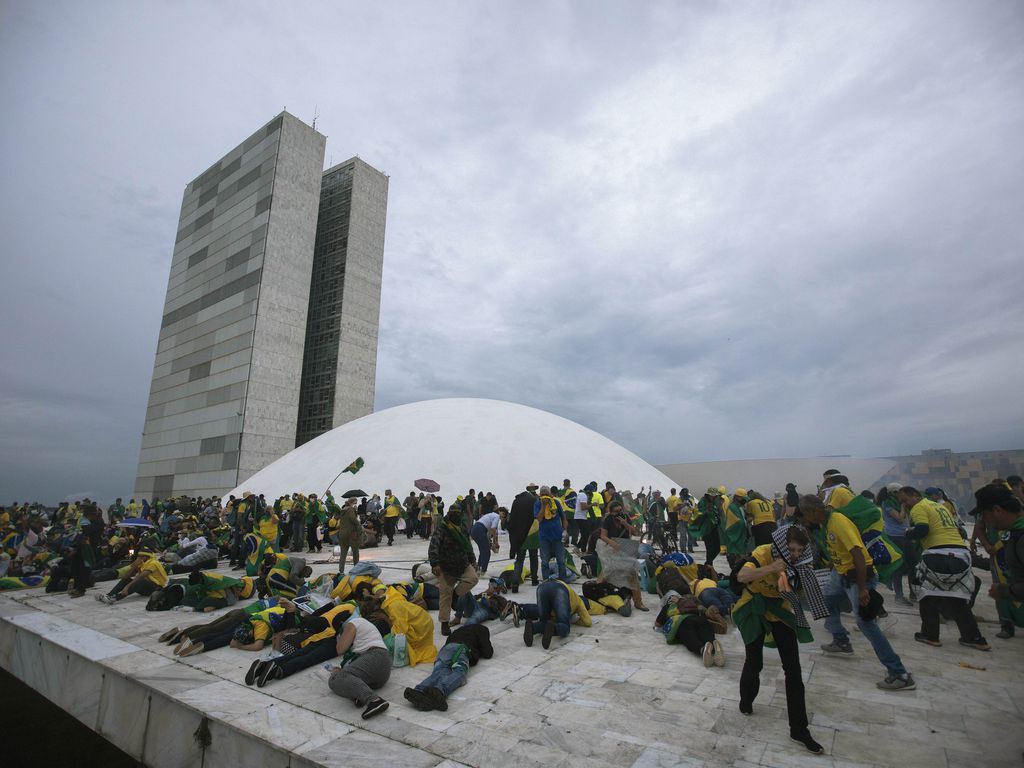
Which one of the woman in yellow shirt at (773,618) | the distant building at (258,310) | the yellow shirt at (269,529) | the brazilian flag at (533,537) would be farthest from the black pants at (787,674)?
the distant building at (258,310)

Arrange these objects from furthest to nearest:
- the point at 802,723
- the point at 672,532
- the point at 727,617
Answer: the point at 672,532 → the point at 727,617 → the point at 802,723

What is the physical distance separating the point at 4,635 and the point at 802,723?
419 inches

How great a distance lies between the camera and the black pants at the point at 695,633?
539 cm

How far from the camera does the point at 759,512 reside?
25.6 feet

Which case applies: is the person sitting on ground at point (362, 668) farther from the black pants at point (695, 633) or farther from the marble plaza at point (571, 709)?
the black pants at point (695, 633)

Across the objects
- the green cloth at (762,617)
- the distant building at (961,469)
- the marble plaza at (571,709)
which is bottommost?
the marble plaza at (571,709)

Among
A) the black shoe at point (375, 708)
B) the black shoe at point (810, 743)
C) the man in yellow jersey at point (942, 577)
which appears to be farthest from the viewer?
the man in yellow jersey at point (942, 577)

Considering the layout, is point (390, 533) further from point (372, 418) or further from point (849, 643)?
point (372, 418)

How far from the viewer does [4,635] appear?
23.7ft

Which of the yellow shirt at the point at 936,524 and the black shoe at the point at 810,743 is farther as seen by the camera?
the yellow shirt at the point at 936,524

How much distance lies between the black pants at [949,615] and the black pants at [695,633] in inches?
92.0

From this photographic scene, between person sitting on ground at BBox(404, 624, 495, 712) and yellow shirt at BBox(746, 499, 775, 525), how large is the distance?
15.9 feet

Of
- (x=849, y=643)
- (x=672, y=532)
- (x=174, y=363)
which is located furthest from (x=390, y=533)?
(x=174, y=363)

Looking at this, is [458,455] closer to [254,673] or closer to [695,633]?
[695,633]
